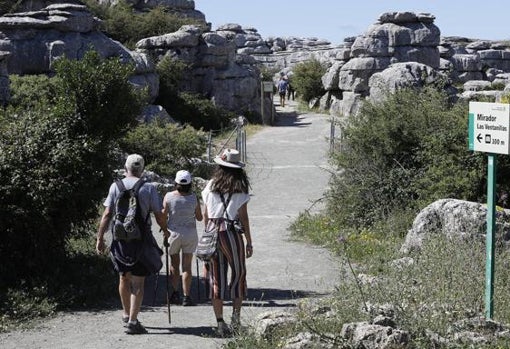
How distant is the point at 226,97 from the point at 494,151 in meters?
24.3

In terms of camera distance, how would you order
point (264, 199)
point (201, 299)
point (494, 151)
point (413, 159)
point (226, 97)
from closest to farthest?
point (494, 151), point (201, 299), point (413, 159), point (264, 199), point (226, 97)

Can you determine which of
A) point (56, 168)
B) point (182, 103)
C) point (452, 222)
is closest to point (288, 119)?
point (182, 103)

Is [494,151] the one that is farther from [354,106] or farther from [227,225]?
[354,106]

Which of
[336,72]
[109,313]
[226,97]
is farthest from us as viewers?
[336,72]

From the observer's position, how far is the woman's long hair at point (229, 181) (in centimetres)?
761

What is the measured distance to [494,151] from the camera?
7371mm

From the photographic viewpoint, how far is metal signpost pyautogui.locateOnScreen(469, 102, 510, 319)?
7.11m

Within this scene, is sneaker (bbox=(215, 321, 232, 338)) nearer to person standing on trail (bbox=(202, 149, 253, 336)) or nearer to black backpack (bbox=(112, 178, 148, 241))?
person standing on trail (bbox=(202, 149, 253, 336))

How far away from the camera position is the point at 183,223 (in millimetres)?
9148

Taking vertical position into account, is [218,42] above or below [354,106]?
above

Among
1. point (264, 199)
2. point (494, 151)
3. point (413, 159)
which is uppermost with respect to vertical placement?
point (494, 151)

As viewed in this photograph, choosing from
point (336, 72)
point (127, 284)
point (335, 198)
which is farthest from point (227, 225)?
point (336, 72)

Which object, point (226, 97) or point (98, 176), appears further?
point (226, 97)

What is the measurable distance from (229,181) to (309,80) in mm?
31352
